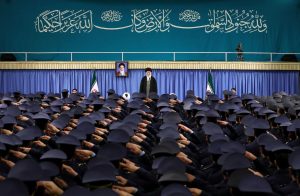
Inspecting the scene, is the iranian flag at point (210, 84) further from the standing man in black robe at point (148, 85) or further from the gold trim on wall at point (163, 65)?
the standing man in black robe at point (148, 85)

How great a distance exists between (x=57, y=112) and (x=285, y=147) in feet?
13.7

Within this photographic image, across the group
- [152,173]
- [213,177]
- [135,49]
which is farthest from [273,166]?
[135,49]

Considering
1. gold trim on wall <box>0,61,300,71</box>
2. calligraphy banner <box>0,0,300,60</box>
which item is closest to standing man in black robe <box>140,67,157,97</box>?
gold trim on wall <box>0,61,300,71</box>

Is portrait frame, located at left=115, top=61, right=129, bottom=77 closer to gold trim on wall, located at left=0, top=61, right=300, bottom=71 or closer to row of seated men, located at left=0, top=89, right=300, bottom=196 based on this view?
gold trim on wall, located at left=0, top=61, right=300, bottom=71

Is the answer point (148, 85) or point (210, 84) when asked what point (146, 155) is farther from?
point (210, 84)

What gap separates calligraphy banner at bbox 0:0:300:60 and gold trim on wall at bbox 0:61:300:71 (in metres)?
2.33

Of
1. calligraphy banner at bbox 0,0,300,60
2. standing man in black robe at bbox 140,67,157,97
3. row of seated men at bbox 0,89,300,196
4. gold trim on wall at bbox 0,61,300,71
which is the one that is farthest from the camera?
calligraphy banner at bbox 0,0,300,60

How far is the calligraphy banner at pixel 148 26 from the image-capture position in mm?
18516

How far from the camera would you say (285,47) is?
1856 centimetres

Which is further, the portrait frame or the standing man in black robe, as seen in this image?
the portrait frame

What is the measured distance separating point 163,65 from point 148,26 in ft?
10.7

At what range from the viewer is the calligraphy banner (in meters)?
18.5

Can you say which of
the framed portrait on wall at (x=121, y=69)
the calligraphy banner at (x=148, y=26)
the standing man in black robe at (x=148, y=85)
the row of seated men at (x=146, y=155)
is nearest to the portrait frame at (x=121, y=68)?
the framed portrait on wall at (x=121, y=69)

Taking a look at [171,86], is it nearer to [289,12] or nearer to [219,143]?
[289,12]
